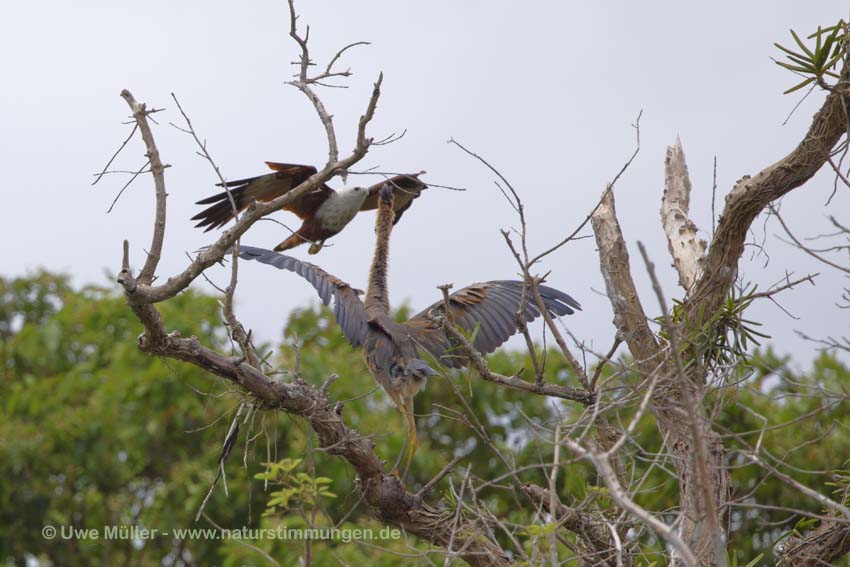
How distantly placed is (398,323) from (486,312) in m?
0.45

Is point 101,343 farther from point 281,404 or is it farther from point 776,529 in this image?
point 281,404

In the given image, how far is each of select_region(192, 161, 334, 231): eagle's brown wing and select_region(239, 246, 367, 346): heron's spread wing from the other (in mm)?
208

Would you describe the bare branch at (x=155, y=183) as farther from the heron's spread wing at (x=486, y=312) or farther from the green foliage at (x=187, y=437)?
the green foliage at (x=187, y=437)

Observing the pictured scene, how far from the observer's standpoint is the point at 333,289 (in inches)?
201

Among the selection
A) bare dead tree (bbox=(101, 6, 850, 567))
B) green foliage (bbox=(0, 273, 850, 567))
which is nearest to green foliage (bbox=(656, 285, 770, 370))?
bare dead tree (bbox=(101, 6, 850, 567))

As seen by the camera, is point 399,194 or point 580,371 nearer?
point 580,371

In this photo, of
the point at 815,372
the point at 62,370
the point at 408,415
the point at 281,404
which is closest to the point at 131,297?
the point at 281,404

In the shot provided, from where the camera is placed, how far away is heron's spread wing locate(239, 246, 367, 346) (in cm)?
509

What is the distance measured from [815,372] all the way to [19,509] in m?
6.67

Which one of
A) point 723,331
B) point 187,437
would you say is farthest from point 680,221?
point 187,437

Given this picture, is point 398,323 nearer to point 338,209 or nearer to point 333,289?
point 333,289

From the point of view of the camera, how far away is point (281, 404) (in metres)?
4.01

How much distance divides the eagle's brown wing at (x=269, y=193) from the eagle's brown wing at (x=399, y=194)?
0.50m

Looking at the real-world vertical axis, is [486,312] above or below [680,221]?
below
